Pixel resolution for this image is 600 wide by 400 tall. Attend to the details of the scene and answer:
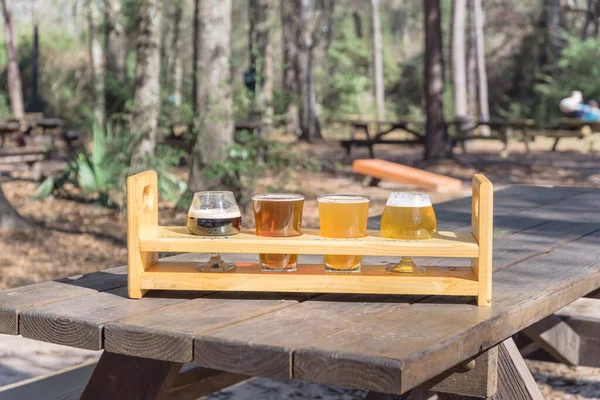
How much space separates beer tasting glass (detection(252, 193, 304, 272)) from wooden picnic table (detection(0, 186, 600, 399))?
0.30 feet

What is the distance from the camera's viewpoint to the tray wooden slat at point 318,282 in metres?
2.23

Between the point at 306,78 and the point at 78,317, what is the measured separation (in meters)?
23.4

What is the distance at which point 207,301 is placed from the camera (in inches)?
88.8

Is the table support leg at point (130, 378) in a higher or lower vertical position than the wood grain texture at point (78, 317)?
lower

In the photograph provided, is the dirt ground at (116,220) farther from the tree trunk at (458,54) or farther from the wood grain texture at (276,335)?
the tree trunk at (458,54)

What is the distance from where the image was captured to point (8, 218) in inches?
315

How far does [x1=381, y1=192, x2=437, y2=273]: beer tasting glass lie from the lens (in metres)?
2.25

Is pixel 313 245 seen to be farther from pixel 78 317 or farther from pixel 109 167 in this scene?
pixel 109 167

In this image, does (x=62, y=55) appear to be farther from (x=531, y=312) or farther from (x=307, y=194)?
(x=531, y=312)

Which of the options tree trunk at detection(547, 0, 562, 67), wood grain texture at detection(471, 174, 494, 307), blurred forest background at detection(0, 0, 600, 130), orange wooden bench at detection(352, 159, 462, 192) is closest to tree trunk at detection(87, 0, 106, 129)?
blurred forest background at detection(0, 0, 600, 130)

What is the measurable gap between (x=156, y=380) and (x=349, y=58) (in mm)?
41677

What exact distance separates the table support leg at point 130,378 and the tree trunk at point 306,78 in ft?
73.1

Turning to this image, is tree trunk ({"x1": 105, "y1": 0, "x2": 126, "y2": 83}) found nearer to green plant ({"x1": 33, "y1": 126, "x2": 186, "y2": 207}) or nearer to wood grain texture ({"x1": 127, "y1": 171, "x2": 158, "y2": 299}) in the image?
green plant ({"x1": 33, "y1": 126, "x2": 186, "y2": 207})

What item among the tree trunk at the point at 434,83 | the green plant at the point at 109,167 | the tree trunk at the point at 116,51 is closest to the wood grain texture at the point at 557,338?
the green plant at the point at 109,167
